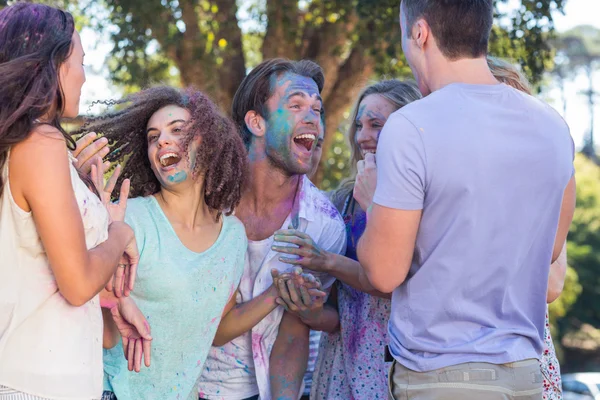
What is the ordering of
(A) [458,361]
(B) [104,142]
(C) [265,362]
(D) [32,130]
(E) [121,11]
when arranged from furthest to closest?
(E) [121,11] → (C) [265,362] → (B) [104,142] → (A) [458,361] → (D) [32,130]

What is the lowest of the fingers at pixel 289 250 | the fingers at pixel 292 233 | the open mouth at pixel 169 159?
the fingers at pixel 289 250

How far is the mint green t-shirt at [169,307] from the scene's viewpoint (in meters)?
3.02

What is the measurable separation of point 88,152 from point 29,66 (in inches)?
24.9

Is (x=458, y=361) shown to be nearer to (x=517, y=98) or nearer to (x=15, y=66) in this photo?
(x=517, y=98)

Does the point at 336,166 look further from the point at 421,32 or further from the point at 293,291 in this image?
the point at 421,32

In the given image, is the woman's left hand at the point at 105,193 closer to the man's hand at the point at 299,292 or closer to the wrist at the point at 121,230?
the wrist at the point at 121,230

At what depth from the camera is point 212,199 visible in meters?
3.37

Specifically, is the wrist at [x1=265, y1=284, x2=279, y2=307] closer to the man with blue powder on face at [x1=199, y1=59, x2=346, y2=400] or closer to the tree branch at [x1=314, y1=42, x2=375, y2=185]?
the man with blue powder on face at [x1=199, y1=59, x2=346, y2=400]

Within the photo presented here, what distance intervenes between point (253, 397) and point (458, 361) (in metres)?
1.39

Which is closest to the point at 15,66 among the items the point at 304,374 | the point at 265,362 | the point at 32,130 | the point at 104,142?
the point at 32,130

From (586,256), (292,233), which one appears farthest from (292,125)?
(586,256)

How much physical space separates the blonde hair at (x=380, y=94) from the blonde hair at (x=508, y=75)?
510 millimetres

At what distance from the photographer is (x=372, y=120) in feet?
12.6

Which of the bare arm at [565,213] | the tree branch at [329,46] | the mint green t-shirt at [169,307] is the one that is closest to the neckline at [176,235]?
the mint green t-shirt at [169,307]
